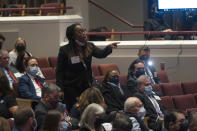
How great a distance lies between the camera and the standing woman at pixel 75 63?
6188mm

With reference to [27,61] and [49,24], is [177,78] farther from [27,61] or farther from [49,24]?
[27,61]

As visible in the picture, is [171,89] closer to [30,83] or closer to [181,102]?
[181,102]

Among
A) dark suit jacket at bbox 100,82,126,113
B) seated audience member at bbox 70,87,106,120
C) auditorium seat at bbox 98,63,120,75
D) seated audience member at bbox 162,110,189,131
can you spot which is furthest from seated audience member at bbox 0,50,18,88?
seated audience member at bbox 162,110,189,131

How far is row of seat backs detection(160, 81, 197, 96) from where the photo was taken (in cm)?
811

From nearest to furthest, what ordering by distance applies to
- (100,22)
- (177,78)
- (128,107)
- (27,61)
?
(128,107), (27,61), (177,78), (100,22)

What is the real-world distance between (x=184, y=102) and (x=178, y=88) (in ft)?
1.72

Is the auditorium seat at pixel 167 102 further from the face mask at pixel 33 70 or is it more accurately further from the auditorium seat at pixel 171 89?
the face mask at pixel 33 70

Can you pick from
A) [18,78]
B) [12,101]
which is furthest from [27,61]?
[12,101]

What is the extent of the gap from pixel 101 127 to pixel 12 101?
3.05 ft

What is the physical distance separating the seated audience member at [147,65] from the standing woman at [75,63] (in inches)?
81.3

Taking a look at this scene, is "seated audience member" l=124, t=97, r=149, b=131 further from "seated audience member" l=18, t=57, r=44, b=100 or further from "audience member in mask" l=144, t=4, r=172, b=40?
"audience member in mask" l=144, t=4, r=172, b=40

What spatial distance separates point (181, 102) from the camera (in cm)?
770

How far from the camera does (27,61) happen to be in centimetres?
704

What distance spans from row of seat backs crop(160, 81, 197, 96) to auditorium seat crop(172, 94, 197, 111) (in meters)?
0.38
